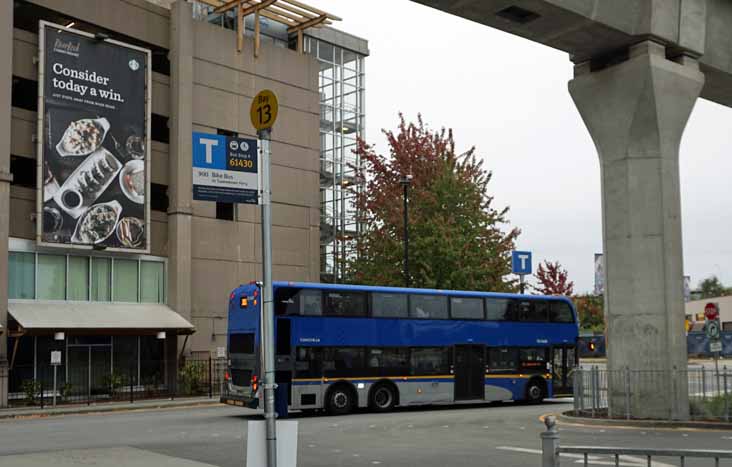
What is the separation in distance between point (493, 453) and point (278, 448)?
31.3 feet

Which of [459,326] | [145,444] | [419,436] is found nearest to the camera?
[145,444]

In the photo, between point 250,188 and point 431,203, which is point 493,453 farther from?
point 431,203

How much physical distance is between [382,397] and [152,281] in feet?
51.2

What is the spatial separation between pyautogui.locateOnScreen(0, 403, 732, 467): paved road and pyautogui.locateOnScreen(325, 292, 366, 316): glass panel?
2.94m

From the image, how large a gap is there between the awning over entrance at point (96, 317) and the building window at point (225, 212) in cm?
530

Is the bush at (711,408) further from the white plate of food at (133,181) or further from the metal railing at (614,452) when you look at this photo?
the white plate of food at (133,181)

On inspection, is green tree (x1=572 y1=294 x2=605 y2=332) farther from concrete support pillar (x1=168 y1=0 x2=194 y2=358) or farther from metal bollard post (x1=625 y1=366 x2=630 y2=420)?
metal bollard post (x1=625 y1=366 x2=630 y2=420)

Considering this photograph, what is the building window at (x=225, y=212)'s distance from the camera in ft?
139

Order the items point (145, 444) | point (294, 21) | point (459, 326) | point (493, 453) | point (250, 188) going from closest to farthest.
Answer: point (250, 188), point (493, 453), point (145, 444), point (459, 326), point (294, 21)

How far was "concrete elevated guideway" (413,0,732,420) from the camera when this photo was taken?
2036 centimetres

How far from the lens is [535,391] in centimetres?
3064

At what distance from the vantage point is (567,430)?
20.2 metres

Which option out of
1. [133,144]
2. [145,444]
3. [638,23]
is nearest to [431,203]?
[133,144]

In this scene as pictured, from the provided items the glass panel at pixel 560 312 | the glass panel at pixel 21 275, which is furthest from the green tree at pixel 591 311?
the glass panel at pixel 21 275
